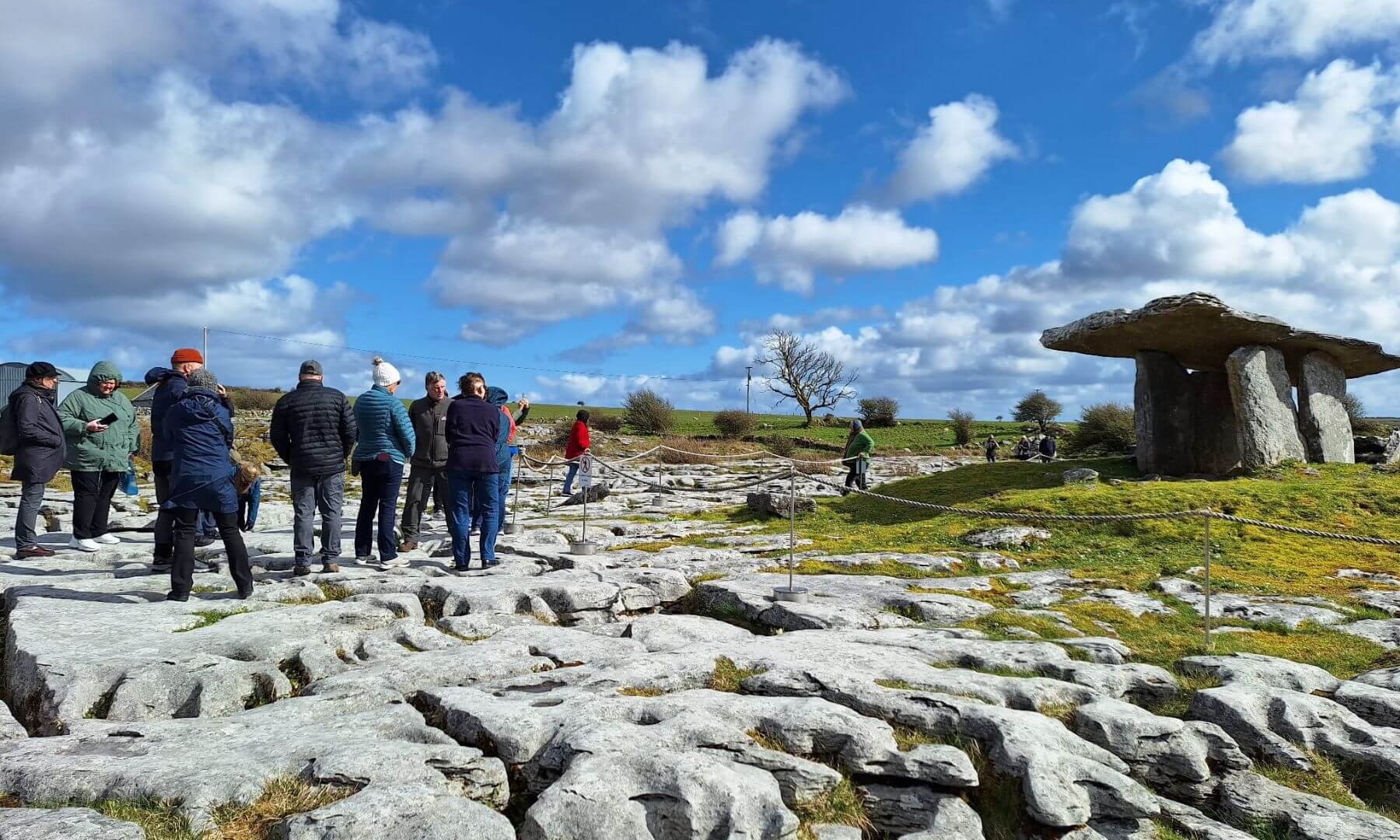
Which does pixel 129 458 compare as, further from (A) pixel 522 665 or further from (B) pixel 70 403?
(A) pixel 522 665

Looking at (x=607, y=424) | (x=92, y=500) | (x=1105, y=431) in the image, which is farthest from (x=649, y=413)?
(x=92, y=500)

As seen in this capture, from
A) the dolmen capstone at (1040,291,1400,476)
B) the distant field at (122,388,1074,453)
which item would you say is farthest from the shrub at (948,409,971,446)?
the dolmen capstone at (1040,291,1400,476)

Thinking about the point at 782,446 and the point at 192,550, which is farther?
the point at 782,446

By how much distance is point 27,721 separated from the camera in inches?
190

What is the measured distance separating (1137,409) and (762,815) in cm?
1557

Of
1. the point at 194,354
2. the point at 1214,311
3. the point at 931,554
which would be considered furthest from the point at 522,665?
the point at 1214,311

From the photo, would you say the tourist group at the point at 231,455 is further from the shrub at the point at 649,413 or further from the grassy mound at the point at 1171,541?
the shrub at the point at 649,413

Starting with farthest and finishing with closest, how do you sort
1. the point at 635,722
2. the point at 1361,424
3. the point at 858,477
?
the point at 1361,424 < the point at 858,477 < the point at 635,722

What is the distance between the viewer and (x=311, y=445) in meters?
7.78

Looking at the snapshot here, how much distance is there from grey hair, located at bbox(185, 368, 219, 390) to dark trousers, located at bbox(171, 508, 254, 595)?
1078 mm

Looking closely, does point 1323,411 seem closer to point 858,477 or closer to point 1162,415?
point 1162,415

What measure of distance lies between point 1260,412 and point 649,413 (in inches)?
1161

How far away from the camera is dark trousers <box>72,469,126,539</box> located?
29.9ft

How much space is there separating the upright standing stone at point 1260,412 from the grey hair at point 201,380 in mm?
15914
